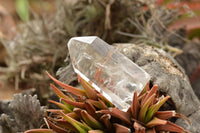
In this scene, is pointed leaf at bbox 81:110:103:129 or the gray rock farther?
the gray rock

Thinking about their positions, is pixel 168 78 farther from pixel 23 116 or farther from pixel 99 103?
pixel 23 116

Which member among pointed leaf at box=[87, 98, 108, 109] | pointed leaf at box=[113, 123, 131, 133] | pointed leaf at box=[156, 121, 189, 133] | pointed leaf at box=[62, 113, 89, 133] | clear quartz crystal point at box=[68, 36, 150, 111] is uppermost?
clear quartz crystal point at box=[68, 36, 150, 111]

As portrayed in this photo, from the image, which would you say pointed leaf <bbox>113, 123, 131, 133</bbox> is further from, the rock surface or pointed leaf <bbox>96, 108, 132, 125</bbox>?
the rock surface

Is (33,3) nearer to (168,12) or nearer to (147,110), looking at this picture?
(168,12)

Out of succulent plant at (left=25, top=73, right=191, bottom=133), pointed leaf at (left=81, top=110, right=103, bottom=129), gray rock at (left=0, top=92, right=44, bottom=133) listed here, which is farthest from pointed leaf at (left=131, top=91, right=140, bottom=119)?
gray rock at (left=0, top=92, right=44, bottom=133)

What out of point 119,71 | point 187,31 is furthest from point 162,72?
point 187,31
